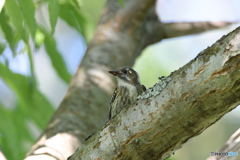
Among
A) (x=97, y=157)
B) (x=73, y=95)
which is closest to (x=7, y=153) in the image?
(x=73, y=95)

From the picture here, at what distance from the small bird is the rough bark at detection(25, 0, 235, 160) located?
0.96 ft

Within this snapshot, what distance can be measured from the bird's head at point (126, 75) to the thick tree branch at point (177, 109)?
6.68 ft

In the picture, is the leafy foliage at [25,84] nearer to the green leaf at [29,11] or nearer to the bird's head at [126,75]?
the green leaf at [29,11]

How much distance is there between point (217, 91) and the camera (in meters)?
2.45

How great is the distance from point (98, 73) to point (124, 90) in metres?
0.70

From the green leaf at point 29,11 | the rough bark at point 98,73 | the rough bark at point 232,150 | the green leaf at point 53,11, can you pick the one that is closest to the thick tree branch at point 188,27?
the rough bark at point 98,73

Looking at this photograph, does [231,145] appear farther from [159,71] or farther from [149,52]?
[149,52]

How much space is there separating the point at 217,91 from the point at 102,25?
3.78 meters

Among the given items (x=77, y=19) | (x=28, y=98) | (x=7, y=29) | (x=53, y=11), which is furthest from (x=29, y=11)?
(x=77, y=19)

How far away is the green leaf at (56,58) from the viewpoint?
5183 mm

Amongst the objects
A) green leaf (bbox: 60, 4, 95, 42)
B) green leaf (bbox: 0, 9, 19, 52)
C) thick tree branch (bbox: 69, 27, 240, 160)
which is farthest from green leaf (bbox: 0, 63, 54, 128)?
thick tree branch (bbox: 69, 27, 240, 160)

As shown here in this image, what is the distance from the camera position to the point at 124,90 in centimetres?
475

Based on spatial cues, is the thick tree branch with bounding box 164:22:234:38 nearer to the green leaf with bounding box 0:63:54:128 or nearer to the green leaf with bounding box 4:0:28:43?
the green leaf with bounding box 0:63:54:128

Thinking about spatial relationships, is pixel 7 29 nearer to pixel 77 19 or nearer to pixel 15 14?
pixel 15 14
